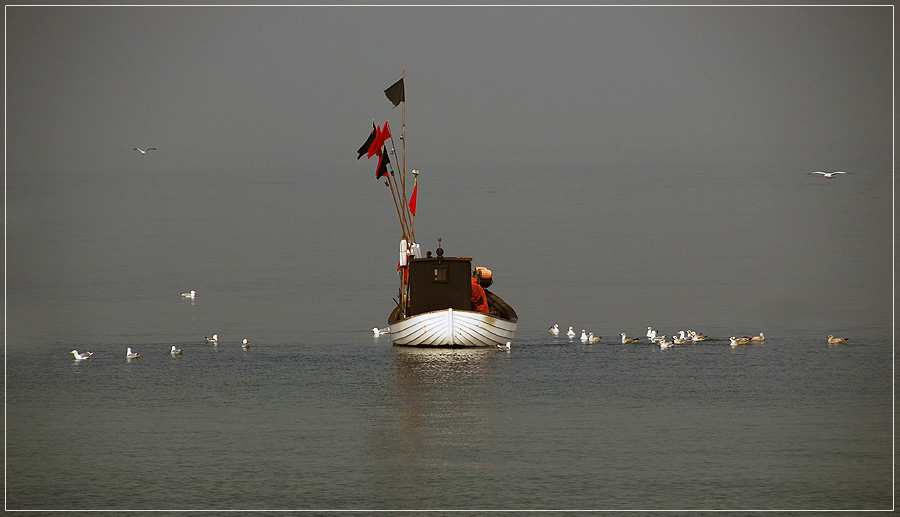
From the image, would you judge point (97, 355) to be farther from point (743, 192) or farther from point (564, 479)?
point (743, 192)

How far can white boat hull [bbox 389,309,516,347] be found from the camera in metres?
57.1

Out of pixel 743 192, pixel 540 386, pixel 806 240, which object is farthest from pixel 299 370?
pixel 743 192

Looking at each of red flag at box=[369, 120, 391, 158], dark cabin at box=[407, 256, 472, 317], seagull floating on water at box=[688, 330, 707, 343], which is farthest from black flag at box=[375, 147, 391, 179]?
seagull floating on water at box=[688, 330, 707, 343]

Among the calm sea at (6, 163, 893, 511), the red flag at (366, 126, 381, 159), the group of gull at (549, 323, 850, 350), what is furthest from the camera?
the red flag at (366, 126, 381, 159)

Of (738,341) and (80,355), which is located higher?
(738,341)

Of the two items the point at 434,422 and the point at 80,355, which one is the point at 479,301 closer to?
the point at 80,355

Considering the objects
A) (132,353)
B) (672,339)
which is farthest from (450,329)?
(132,353)

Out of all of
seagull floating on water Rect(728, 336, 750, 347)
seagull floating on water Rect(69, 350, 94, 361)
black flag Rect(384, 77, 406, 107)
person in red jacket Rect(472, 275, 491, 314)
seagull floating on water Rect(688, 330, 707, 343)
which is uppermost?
black flag Rect(384, 77, 406, 107)

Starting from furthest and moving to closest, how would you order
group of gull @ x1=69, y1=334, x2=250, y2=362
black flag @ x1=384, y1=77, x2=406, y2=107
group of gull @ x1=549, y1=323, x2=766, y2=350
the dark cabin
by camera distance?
black flag @ x1=384, y1=77, x2=406, y2=107 → group of gull @ x1=549, y1=323, x2=766, y2=350 → the dark cabin → group of gull @ x1=69, y1=334, x2=250, y2=362

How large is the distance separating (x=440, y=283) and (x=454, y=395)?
37.1 feet

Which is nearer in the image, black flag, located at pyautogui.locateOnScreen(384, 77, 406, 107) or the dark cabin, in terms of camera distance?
the dark cabin

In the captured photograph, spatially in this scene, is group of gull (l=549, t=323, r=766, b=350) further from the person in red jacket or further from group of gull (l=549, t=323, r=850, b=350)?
the person in red jacket

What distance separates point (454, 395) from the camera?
47.0 m

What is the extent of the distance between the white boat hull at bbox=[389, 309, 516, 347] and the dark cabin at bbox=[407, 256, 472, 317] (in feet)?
3.19
